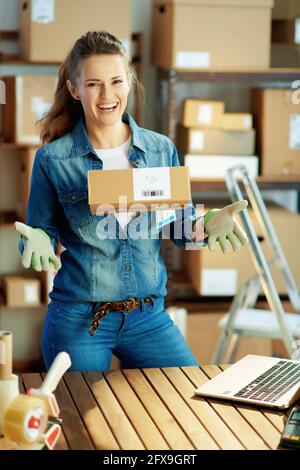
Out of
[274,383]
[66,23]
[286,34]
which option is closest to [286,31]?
[286,34]

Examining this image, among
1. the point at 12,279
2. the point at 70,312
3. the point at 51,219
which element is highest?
the point at 51,219

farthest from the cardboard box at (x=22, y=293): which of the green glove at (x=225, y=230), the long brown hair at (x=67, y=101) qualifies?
the green glove at (x=225, y=230)

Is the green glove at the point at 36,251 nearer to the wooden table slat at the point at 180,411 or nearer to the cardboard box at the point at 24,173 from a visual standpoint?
the wooden table slat at the point at 180,411

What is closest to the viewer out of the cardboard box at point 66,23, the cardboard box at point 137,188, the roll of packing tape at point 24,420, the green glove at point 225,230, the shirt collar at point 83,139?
the roll of packing tape at point 24,420

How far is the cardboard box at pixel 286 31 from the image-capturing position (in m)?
4.32

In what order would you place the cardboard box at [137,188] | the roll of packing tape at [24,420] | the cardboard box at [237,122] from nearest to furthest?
the roll of packing tape at [24,420] → the cardboard box at [137,188] → the cardboard box at [237,122]

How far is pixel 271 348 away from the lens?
4.47 metres

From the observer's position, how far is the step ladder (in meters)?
3.61

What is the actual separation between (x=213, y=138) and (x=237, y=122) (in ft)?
0.44

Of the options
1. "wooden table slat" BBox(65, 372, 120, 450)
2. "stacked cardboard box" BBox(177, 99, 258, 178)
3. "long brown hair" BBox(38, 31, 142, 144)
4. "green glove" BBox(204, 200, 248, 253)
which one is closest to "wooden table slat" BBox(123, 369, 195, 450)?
"wooden table slat" BBox(65, 372, 120, 450)

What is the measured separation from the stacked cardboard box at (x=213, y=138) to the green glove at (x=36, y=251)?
6.44 feet

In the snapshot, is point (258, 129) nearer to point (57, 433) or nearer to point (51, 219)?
point (51, 219)

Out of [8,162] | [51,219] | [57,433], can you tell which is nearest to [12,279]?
[8,162]

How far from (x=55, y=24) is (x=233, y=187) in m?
1.09
